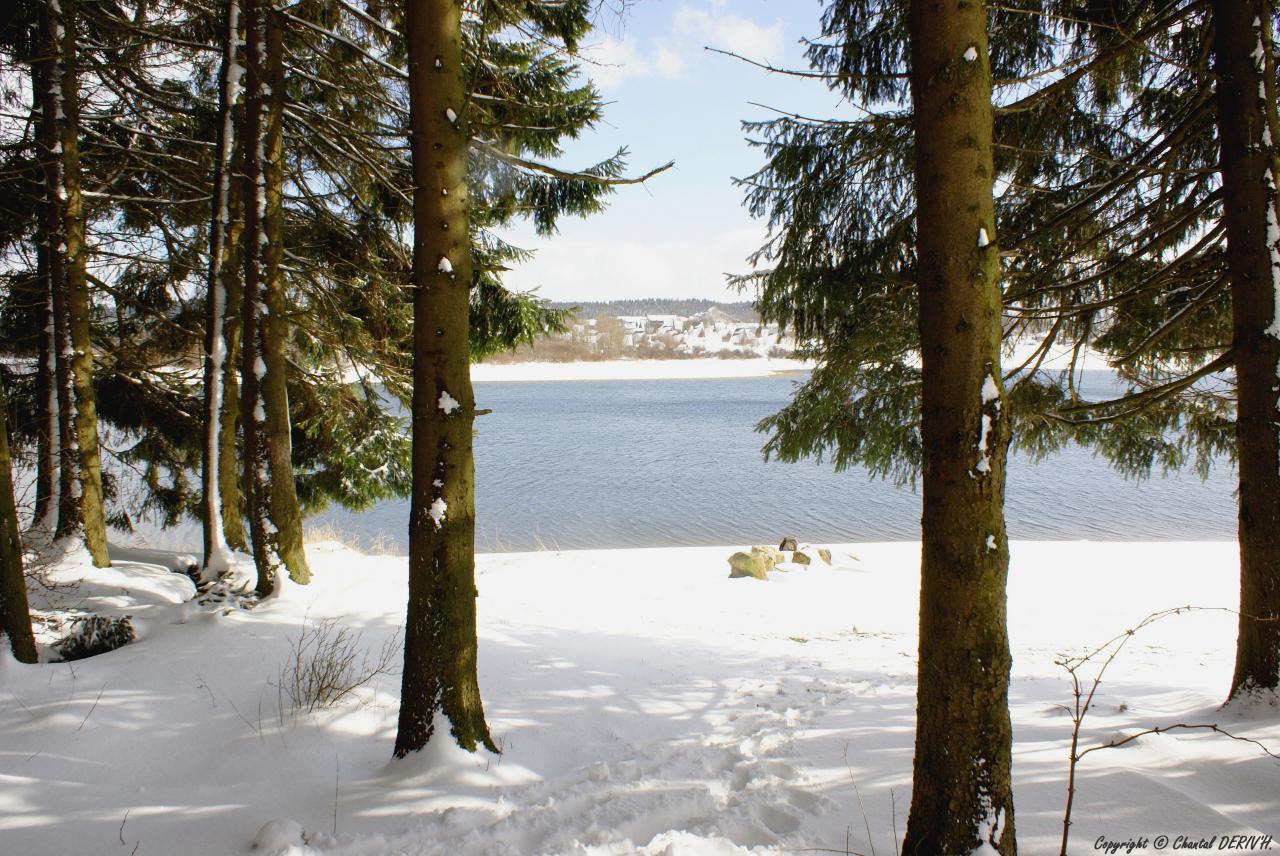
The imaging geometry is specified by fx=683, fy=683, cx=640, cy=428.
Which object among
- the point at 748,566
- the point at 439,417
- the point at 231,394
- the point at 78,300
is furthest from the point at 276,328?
the point at 748,566

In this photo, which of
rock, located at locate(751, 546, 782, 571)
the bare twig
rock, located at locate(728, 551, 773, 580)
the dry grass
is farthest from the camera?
rock, located at locate(751, 546, 782, 571)

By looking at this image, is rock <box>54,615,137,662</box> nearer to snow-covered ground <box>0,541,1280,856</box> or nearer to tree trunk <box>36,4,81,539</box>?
snow-covered ground <box>0,541,1280,856</box>

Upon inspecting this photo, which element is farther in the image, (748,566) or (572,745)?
(748,566)

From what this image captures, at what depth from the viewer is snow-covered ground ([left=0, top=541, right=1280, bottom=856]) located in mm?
2611

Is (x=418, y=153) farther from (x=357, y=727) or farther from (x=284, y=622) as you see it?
(x=284, y=622)

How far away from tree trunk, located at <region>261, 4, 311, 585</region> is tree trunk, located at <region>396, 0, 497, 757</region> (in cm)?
331

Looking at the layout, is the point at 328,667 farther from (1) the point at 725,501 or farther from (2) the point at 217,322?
(1) the point at 725,501

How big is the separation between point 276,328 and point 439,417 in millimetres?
3678

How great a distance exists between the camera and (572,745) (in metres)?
3.69

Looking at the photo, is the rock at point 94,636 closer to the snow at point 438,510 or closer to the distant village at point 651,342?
the snow at point 438,510

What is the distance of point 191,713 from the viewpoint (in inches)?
147

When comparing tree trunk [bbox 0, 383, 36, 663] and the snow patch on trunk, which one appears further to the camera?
tree trunk [bbox 0, 383, 36, 663]

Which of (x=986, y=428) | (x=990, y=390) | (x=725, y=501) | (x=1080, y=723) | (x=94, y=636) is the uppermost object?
(x=990, y=390)

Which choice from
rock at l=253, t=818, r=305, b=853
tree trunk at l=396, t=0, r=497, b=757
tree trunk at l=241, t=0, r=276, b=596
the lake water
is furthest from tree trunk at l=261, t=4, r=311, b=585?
the lake water
